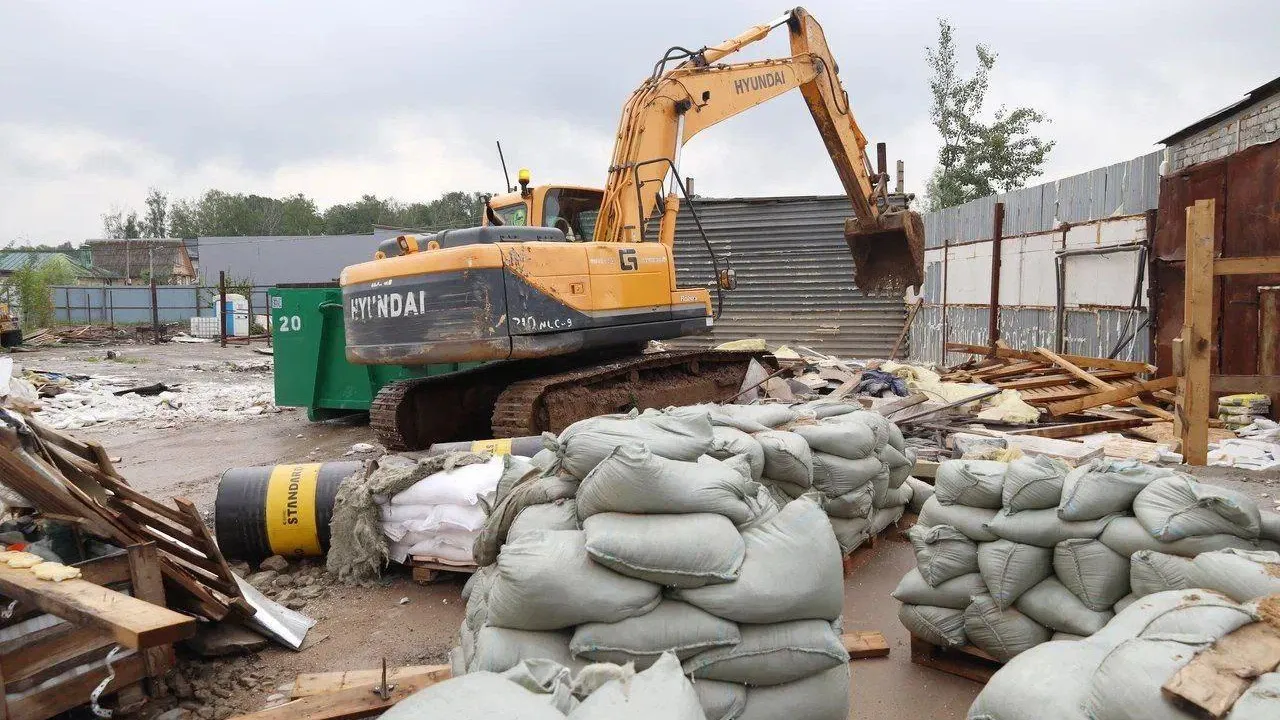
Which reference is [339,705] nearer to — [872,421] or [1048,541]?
[1048,541]

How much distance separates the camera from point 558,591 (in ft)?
7.62

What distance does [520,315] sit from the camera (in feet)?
20.4

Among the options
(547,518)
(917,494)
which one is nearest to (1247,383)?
(917,494)

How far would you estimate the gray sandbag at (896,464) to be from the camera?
4.87m

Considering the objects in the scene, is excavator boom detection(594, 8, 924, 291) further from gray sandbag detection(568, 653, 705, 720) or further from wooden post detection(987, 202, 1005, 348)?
gray sandbag detection(568, 653, 705, 720)

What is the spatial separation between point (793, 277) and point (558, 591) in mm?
14747

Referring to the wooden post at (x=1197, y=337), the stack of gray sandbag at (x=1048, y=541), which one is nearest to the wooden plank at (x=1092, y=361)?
the wooden post at (x=1197, y=337)

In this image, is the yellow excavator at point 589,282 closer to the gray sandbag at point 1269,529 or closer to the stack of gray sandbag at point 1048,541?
the stack of gray sandbag at point 1048,541

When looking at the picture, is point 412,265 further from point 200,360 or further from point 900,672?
point 200,360

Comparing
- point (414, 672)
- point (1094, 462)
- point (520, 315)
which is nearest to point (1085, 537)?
point (1094, 462)

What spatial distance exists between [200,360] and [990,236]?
1635 centimetres

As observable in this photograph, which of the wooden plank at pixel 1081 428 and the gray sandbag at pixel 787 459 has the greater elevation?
the gray sandbag at pixel 787 459

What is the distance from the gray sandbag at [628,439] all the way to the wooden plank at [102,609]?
1.31m

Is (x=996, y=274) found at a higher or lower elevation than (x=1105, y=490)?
higher
